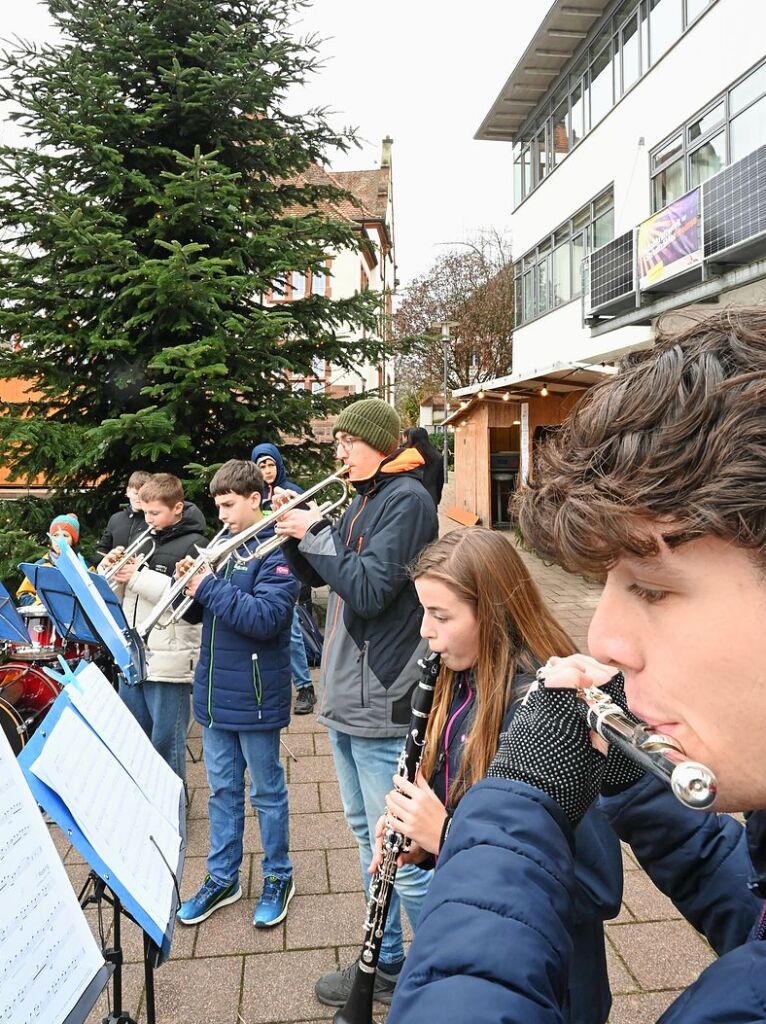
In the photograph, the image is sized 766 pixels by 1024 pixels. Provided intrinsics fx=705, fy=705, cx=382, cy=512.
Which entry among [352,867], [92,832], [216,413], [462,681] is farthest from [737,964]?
[216,413]

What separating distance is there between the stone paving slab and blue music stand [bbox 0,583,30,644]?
1.10 metres

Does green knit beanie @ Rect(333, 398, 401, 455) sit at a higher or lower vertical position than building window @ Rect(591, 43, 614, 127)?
lower

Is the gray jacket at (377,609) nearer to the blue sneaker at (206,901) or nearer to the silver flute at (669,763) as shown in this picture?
the blue sneaker at (206,901)

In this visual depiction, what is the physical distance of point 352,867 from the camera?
3.54 meters

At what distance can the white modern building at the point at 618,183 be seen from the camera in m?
11.3

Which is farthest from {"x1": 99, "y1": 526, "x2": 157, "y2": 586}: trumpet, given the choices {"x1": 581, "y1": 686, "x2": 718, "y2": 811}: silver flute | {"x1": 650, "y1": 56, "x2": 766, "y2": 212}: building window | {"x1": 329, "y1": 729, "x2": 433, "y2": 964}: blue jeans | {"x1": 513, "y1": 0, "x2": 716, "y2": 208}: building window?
{"x1": 513, "y1": 0, "x2": 716, "y2": 208}: building window

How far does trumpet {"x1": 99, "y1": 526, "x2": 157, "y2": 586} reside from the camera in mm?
4121

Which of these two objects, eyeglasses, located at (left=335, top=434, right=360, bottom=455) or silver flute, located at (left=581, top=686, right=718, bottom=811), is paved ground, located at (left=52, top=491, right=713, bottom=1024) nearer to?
eyeglasses, located at (left=335, top=434, right=360, bottom=455)

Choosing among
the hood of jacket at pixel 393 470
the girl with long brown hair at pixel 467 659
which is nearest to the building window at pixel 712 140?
the hood of jacket at pixel 393 470

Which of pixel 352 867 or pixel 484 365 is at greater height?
pixel 484 365

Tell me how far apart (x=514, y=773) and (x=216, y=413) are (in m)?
7.04

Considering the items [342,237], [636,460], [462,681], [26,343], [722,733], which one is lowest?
[462,681]

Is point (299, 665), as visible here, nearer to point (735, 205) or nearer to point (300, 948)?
point (300, 948)

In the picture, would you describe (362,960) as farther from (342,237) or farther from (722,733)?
(342,237)
